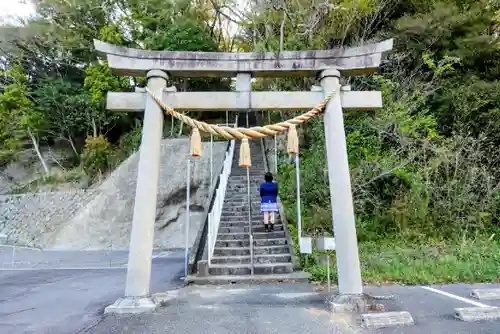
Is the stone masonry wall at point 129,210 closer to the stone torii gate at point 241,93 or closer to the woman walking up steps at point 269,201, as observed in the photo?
the woman walking up steps at point 269,201

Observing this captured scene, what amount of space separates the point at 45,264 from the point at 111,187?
19.0 feet

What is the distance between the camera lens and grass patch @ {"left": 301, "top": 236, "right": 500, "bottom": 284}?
683 cm

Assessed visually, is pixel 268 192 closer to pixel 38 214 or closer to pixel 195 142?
pixel 195 142

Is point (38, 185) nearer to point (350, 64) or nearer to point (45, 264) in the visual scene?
point (45, 264)

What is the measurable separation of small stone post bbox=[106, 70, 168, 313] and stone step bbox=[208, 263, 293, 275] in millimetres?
2472

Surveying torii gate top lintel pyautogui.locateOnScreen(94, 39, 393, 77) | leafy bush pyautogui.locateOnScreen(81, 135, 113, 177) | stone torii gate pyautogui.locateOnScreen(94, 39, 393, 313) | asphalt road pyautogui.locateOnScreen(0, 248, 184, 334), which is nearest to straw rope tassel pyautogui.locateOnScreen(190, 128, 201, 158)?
stone torii gate pyautogui.locateOnScreen(94, 39, 393, 313)

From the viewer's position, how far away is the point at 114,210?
15672 millimetres

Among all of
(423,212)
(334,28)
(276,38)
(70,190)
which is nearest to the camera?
(423,212)

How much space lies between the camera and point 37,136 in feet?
66.3

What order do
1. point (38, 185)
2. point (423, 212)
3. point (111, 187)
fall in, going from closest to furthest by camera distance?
point (423, 212)
point (111, 187)
point (38, 185)

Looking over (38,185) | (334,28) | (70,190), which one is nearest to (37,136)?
(38,185)

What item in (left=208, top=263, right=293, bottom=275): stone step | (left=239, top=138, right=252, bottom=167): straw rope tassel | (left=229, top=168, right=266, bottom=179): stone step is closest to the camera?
(left=239, top=138, right=252, bottom=167): straw rope tassel

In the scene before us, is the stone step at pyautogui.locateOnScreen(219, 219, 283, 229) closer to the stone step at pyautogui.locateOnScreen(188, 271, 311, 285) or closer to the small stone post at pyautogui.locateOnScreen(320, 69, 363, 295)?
the stone step at pyautogui.locateOnScreen(188, 271, 311, 285)

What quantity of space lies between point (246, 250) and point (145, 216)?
11.6ft
